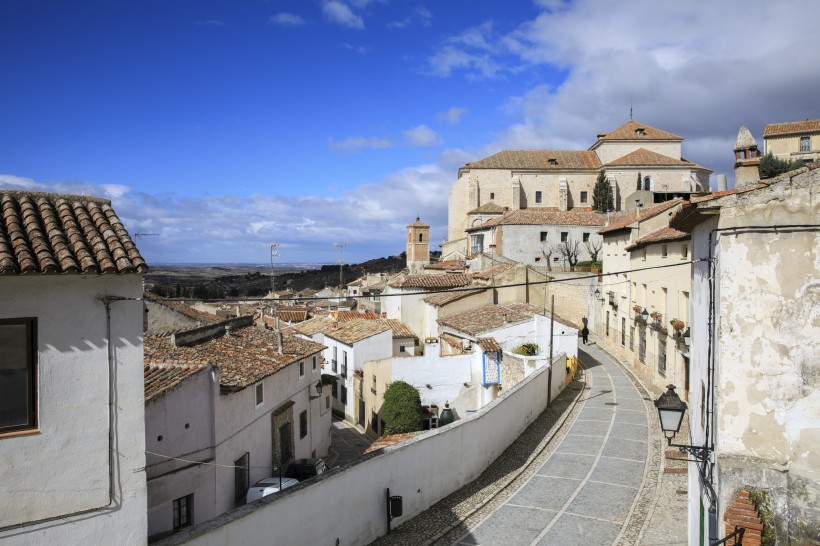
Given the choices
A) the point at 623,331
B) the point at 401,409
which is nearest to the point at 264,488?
the point at 401,409

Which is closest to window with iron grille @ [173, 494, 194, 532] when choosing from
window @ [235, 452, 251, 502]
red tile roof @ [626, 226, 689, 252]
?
window @ [235, 452, 251, 502]

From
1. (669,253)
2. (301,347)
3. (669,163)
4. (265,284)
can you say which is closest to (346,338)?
(301,347)

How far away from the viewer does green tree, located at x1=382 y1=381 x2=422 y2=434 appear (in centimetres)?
2189

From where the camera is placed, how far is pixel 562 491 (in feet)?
40.4

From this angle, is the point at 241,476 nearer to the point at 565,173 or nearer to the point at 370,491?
the point at 370,491

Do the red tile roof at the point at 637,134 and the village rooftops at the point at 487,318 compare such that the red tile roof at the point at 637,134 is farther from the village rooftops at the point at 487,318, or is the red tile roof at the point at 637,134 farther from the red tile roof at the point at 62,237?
the red tile roof at the point at 62,237

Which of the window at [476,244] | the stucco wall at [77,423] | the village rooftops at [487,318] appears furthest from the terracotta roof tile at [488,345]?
the window at [476,244]

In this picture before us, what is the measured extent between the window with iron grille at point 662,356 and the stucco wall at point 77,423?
56.7 ft

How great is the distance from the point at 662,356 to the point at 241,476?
13.8m

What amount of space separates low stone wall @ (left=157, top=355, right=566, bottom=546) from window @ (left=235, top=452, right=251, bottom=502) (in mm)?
729

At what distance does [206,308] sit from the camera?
3684 centimetres

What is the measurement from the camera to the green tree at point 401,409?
21.9 m

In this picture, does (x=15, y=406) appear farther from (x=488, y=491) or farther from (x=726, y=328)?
(x=488, y=491)

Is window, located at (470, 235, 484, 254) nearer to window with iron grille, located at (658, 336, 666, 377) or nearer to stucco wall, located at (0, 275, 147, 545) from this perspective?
window with iron grille, located at (658, 336, 666, 377)
